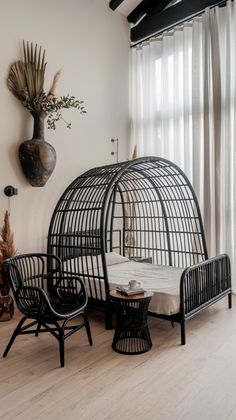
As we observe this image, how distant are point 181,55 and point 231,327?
4.30 m

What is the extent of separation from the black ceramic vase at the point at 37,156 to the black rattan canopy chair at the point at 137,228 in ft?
1.65

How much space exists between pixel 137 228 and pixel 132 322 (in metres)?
3.00

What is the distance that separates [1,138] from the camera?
4.24m

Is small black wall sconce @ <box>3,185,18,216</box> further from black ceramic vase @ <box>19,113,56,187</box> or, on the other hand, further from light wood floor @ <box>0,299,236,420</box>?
light wood floor @ <box>0,299,236,420</box>

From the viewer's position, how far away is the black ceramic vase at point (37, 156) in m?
4.31

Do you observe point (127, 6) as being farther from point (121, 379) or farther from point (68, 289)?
point (121, 379)

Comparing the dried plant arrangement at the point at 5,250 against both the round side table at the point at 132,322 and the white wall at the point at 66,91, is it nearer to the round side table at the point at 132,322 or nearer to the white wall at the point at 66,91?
the white wall at the point at 66,91

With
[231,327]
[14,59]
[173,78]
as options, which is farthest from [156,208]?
[14,59]

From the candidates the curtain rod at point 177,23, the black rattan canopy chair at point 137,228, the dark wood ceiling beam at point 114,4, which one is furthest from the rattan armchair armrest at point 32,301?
the dark wood ceiling beam at point 114,4

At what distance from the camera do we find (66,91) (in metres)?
5.12

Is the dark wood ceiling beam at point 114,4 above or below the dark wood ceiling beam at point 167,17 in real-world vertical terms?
above

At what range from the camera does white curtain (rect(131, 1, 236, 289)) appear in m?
4.94

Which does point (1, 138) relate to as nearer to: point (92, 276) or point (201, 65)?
point (92, 276)

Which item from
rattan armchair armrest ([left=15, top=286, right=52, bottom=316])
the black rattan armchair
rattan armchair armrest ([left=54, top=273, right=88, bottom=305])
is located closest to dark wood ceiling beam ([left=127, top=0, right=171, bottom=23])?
rattan armchair armrest ([left=54, top=273, right=88, bottom=305])
